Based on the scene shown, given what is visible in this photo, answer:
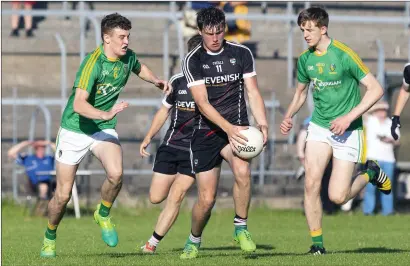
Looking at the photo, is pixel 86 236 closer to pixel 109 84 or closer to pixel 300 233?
pixel 300 233

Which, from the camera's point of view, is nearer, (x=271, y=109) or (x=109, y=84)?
(x=109, y=84)

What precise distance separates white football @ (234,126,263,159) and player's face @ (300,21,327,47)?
133 centimetres

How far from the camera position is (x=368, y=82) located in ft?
38.4

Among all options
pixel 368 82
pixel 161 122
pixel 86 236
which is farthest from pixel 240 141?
pixel 86 236

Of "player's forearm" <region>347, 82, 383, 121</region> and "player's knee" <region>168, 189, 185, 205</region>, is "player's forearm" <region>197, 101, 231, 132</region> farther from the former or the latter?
"player's knee" <region>168, 189, 185, 205</region>

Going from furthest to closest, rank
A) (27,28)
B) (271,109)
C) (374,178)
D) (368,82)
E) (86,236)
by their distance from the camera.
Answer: (27,28)
(271,109)
(86,236)
(374,178)
(368,82)

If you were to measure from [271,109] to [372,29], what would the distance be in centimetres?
430

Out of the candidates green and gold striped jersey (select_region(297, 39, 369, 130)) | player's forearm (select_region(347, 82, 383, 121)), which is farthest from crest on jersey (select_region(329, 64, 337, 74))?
player's forearm (select_region(347, 82, 383, 121))

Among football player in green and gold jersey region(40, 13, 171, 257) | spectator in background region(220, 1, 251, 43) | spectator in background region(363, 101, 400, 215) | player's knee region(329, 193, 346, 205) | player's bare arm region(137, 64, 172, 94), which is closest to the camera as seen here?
football player in green and gold jersey region(40, 13, 171, 257)

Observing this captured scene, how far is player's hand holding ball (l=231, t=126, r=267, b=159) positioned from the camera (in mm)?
10930

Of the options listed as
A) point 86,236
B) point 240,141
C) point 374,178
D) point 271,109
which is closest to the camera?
point 240,141

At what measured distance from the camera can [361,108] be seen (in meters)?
11.5

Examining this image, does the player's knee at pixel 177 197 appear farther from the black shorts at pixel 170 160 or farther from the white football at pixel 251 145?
the white football at pixel 251 145

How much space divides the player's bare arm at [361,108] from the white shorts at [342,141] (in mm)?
481
